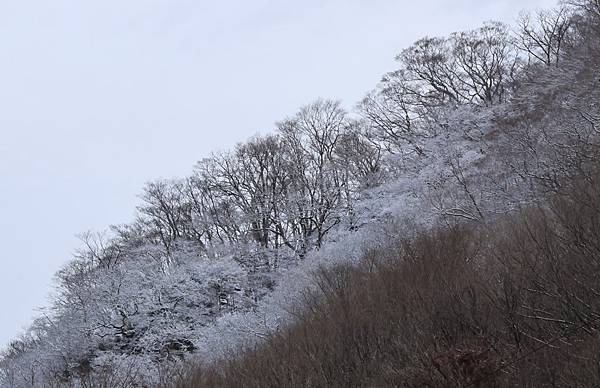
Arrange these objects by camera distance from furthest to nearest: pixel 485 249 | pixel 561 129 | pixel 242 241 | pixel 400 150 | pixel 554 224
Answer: pixel 242 241 → pixel 400 150 → pixel 561 129 → pixel 485 249 → pixel 554 224

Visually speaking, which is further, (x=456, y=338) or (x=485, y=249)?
(x=485, y=249)

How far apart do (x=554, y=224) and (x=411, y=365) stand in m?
3.54

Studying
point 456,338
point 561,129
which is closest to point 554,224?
point 456,338

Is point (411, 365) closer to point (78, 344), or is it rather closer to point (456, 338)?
point (456, 338)

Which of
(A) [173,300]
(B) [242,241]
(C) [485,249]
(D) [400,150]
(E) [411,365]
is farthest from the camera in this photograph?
(B) [242,241]

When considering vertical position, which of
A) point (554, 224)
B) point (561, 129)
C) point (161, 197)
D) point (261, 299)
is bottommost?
point (261, 299)

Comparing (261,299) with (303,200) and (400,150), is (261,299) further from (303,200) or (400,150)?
(400,150)

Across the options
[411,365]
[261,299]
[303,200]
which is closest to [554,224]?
[411,365]

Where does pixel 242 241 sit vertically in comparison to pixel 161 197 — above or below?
below

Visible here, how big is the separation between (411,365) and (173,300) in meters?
22.6

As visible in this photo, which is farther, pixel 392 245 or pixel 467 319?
pixel 392 245

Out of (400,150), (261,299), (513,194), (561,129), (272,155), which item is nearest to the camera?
(561,129)

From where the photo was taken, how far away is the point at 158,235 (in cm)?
4075

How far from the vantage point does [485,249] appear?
1420 centimetres
